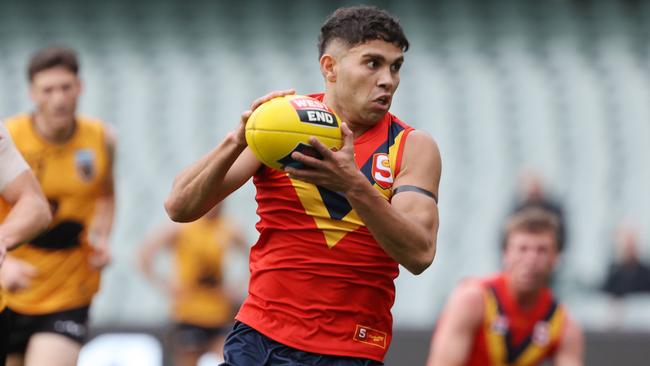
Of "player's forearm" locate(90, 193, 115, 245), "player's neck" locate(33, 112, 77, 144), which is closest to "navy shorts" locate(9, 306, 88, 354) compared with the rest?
"player's forearm" locate(90, 193, 115, 245)

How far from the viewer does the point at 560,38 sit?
17234mm

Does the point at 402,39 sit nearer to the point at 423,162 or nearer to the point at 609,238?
the point at 423,162

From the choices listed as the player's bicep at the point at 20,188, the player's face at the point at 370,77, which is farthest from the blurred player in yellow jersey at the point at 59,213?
the player's face at the point at 370,77

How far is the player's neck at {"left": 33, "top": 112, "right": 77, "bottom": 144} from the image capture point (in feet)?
26.8

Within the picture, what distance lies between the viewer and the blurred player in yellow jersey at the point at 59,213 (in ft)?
26.0

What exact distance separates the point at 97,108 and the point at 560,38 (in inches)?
251

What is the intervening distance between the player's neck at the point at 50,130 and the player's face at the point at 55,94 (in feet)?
0.04

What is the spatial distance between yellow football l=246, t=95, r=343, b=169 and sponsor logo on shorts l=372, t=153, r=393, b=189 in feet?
1.53

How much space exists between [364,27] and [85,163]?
347 cm

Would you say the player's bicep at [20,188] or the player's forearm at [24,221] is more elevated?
the player's bicep at [20,188]

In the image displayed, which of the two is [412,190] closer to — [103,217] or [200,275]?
[103,217]

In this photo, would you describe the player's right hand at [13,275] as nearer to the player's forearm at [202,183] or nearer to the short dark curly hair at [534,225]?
the player's forearm at [202,183]

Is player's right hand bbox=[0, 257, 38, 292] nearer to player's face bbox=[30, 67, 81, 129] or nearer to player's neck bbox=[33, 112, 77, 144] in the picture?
player's neck bbox=[33, 112, 77, 144]

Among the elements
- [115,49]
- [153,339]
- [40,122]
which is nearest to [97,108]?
[115,49]
